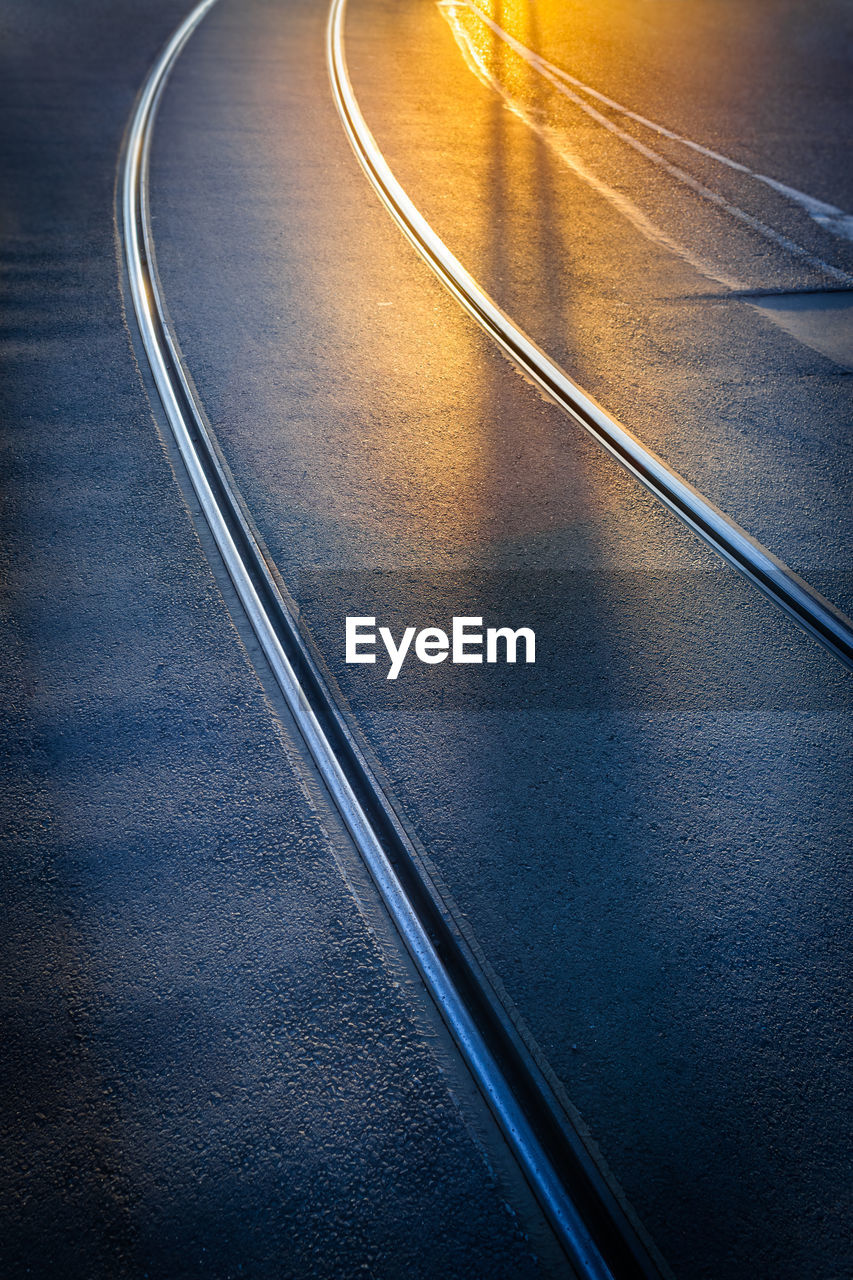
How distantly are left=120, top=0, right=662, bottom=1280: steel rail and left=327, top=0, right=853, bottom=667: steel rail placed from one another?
214 centimetres

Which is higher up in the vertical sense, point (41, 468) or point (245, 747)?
point (41, 468)

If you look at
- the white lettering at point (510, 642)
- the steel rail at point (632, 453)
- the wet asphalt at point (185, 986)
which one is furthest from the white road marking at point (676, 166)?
the wet asphalt at point (185, 986)

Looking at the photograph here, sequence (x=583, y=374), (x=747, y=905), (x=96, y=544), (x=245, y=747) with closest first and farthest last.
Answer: (x=747, y=905) → (x=245, y=747) → (x=96, y=544) → (x=583, y=374)

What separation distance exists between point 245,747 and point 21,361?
3.96 meters

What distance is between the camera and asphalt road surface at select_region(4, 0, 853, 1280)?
→ 2441 mm

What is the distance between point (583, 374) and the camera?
6105 mm

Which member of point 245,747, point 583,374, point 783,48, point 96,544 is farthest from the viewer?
point 783,48

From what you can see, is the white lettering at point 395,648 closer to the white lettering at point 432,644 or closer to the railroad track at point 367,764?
the white lettering at point 432,644

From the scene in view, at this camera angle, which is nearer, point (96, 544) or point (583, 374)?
point (96, 544)

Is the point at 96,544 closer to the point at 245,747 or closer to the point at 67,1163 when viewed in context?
the point at 245,747

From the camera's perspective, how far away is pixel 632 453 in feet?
17.4

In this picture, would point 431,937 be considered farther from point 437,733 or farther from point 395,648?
point 395,648

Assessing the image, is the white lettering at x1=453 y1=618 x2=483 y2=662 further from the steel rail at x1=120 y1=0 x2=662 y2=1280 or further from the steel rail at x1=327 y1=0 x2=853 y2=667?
the steel rail at x1=327 y1=0 x2=853 y2=667

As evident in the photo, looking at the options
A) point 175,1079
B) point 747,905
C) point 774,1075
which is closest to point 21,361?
point 175,1079
